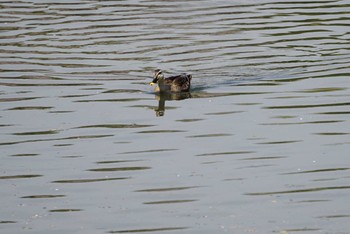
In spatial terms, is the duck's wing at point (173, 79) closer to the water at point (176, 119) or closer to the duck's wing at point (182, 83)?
the duck's wing at point (182, 83)

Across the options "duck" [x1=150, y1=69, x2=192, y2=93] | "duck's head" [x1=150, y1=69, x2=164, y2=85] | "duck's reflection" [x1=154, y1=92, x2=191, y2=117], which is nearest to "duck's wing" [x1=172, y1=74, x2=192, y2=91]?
"duck" [x1=150, y1=69, x2=192, y2=93]

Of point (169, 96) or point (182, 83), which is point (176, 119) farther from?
point (182, 83)

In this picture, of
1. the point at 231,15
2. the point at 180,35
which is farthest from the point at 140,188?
the point at 231,15

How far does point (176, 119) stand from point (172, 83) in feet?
8.31

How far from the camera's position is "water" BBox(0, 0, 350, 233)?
1452 centimetres

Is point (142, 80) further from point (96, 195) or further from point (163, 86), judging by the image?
point (96, 195)

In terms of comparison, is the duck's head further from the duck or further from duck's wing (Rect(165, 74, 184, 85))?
duck's wing (Rect(165, 74, 184, 85))

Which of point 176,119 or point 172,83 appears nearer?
point 176,119

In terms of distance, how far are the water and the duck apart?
154 mm

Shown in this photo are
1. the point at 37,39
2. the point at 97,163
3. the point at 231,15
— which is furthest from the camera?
the point at 231,15

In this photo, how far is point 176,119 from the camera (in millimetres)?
19391

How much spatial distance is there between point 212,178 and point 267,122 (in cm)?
320

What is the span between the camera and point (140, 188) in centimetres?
1541

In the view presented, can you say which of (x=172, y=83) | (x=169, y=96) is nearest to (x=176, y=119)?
(x=169, y=96)
